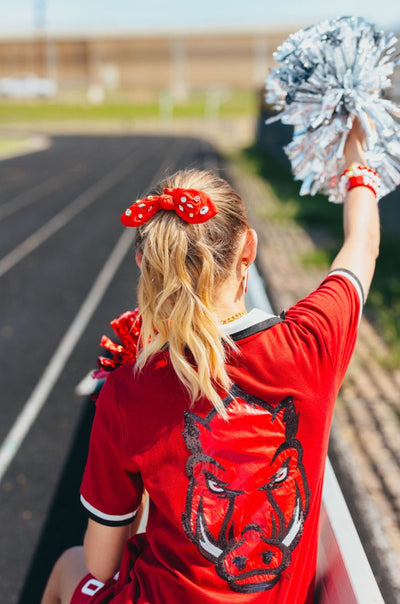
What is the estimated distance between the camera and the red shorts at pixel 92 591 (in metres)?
1.63

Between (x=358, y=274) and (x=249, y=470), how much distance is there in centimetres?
62

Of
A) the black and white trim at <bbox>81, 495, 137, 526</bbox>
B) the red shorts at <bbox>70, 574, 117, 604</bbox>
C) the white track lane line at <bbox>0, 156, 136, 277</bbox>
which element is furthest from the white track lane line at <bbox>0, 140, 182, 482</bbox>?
the white track lane line at <bbox>0, 156, 136, 277</bbox>

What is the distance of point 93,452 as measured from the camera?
4.76 ft

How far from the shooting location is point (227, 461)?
1.41 metres

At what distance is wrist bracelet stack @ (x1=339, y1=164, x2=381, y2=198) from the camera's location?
6.06ft

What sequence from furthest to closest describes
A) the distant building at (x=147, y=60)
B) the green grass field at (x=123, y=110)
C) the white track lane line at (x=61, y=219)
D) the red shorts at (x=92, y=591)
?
the distant building at (x=147, y=60) → the green grass field at (x=123, y=110) → the white track lane line at (x=61, y=219) → the red shorts at (x=92, y=591)

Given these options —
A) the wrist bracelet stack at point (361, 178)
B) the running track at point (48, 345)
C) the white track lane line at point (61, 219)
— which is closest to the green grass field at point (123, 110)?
the white track lane line at point (61, 219)

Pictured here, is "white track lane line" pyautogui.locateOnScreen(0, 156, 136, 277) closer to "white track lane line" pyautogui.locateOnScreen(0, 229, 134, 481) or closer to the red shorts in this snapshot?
Answer: "white track lane line" pyautogui.locateOnScreen(0, 229, 134, 481)

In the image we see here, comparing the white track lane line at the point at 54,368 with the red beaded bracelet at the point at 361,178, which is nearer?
the red beaded bracelet at the point at 361,178

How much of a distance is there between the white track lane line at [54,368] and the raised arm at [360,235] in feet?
9.23

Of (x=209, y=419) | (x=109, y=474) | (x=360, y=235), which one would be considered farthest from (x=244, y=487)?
(x=360, y=235)

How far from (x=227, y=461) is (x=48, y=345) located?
14.9 feet

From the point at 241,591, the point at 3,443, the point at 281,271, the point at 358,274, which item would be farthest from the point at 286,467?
the point at 281,271

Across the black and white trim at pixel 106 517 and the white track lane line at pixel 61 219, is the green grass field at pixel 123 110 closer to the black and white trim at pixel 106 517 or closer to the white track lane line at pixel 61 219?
the white track lane line at pixel 61 219
